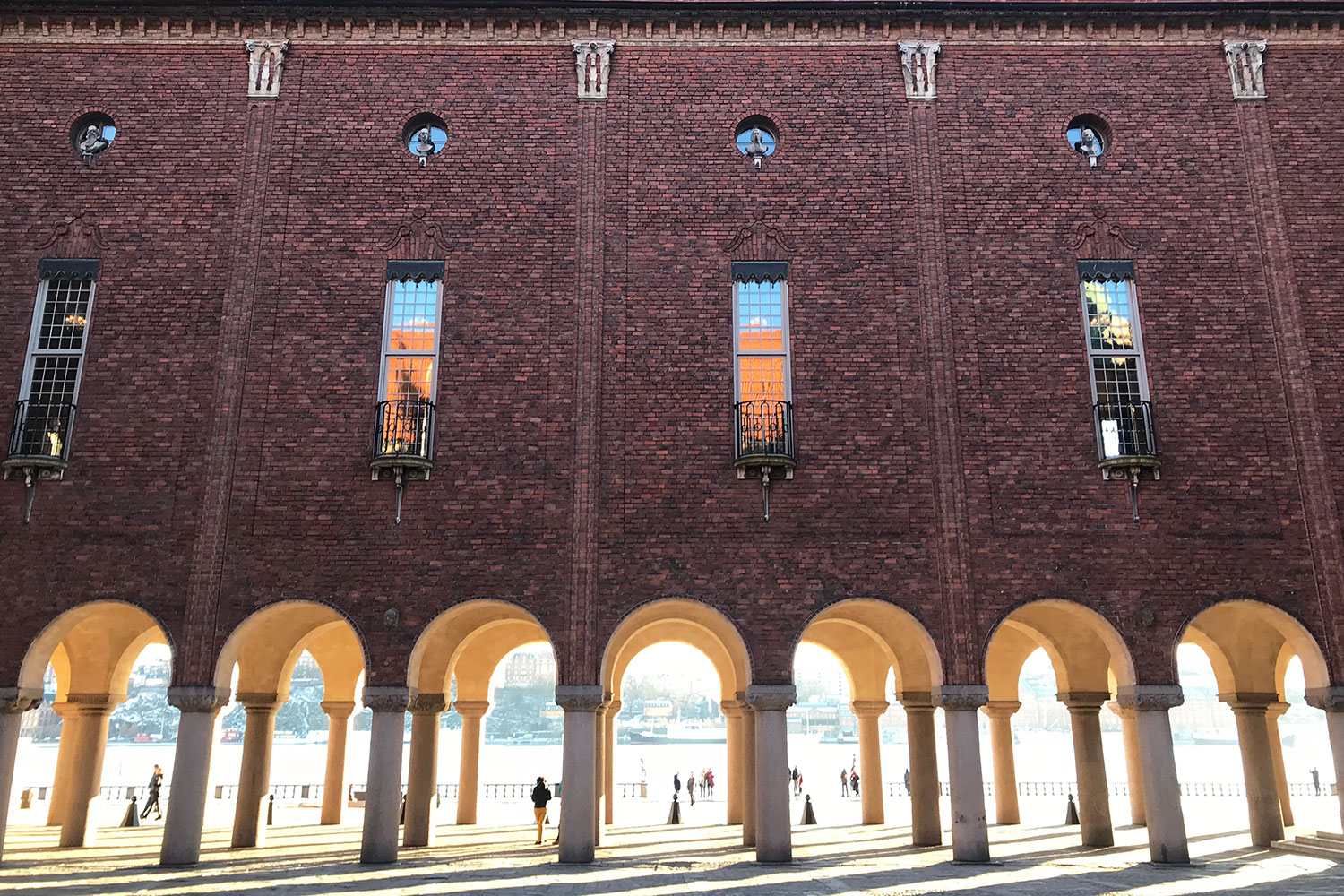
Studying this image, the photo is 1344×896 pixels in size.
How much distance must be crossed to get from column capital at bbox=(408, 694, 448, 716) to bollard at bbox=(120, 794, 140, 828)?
8874mm

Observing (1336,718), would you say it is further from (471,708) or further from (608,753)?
(471,708)

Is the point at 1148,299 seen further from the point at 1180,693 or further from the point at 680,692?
the point at 680,692

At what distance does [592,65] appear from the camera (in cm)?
1952

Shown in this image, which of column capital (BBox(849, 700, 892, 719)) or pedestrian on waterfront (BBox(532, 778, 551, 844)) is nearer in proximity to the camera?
pedestrian on waterfront (BBox(532, 778, 551, 844))

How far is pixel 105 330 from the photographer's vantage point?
1780cm

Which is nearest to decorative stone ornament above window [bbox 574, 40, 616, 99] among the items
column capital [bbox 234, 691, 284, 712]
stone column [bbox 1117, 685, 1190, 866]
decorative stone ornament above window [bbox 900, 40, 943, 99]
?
decorative stone ornament above window [bbox 900, 40, 943, 99]

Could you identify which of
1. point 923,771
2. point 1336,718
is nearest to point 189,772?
point 923,771

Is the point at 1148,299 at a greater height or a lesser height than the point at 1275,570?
greater

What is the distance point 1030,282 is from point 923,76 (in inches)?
189

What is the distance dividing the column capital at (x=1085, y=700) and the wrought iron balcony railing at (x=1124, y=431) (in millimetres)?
4920

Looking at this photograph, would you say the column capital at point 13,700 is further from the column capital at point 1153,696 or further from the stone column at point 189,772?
the column capital at point 1153,696

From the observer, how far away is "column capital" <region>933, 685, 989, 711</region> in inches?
635

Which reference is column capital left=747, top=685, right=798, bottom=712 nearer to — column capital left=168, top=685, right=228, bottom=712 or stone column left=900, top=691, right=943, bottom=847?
stone column left=900, top=691, right=943, bottom=847

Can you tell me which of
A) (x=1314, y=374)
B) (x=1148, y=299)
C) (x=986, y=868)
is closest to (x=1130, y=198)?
(x=1148, y=299)
